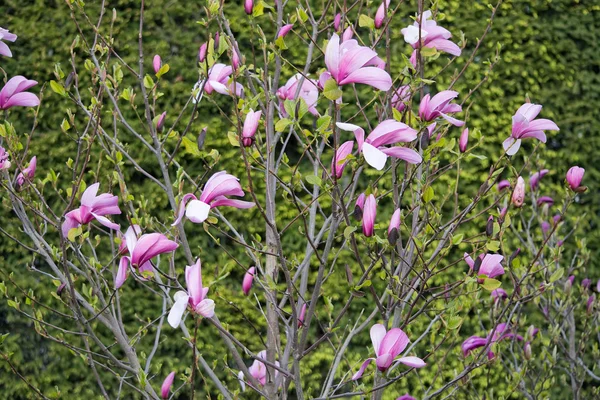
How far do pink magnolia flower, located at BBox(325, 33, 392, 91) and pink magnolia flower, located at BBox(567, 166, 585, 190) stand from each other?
74cm

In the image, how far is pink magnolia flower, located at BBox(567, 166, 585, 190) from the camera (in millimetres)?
1804

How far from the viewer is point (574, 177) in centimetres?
181

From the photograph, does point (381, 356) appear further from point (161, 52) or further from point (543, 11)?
point (543, 11)

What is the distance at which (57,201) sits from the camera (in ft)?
11.5

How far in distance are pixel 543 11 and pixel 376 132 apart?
310 centimetres

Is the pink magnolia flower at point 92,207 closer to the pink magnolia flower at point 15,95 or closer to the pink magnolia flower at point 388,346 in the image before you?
the pink magnolia flower at point 15,95

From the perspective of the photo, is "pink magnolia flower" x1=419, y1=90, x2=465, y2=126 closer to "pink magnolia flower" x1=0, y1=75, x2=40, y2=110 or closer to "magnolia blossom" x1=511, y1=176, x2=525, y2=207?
"magnolia blossom" x1=511, y1=176, x2=525, y2=207

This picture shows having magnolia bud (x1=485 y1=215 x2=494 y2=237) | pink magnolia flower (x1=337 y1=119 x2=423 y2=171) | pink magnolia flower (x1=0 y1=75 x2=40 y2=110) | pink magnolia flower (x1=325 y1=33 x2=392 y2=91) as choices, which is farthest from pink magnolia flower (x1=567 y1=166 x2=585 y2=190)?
pink magnolia flower (x1=0 y1=75 x2=40 y2=110)

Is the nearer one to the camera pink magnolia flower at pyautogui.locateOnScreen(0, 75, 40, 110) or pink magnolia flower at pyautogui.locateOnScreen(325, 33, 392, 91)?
pink magnolia flower at pyautogui.locateOnScreen(325, 33, 392, 91)

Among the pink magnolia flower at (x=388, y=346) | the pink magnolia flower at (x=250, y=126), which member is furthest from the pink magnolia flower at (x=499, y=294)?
the pink magnolia flower at (x=250, y=126)

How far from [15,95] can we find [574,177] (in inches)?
59.5

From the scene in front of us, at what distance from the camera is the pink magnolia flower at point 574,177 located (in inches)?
71.0

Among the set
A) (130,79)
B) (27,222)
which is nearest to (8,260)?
(130,79)

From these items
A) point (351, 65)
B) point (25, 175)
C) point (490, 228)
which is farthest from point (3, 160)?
point (490, 228)
